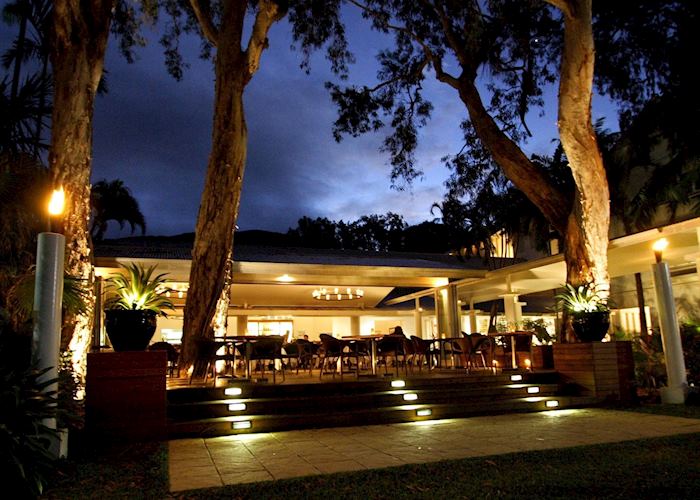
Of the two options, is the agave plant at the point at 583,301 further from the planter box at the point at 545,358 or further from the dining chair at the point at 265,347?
the dining chair at the point at 265,347

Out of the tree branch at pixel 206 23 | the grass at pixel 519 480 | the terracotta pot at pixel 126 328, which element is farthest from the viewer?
the tree branch at pixel 206 23

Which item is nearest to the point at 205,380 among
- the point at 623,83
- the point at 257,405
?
the point at 257,405

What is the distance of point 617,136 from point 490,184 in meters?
4.78

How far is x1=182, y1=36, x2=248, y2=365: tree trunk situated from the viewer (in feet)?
30.6

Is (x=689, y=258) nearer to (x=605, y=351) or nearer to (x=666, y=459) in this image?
(x=605, y=351)

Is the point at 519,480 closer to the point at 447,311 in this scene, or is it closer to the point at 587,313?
the point at 587,313

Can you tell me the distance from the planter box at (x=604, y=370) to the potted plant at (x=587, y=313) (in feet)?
0.73

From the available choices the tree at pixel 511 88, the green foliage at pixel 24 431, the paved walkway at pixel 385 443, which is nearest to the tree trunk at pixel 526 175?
the tree at pixel 511 88

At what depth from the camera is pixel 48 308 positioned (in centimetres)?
472

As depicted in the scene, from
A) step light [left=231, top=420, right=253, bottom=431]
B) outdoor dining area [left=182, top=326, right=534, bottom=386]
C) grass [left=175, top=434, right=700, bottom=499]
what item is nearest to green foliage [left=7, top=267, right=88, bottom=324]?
step light [left=231, top=420, right=253, bottom=431]

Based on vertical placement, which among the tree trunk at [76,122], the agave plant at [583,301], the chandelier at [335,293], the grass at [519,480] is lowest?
the grass at [519,480]

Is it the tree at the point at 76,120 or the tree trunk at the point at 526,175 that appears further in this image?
the tree trunk at the point at 526,175

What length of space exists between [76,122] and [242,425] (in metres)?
4.65

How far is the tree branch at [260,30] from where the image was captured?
34.8 ft
